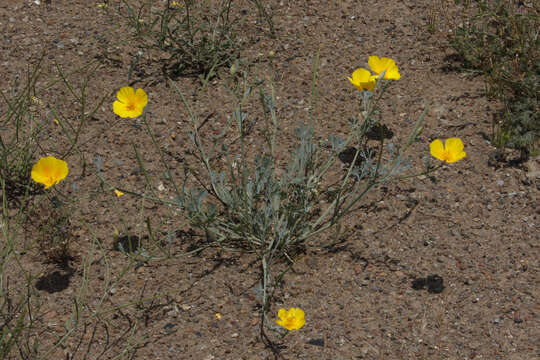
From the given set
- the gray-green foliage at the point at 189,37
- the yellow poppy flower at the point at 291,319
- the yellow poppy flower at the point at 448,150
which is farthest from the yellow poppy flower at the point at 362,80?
the yellow poppy flower at the point at 291,319

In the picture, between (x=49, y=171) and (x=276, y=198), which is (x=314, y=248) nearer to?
(x=276, y=198)

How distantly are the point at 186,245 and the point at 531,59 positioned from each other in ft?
5.37

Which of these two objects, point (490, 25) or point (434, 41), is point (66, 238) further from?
point (490, 25)

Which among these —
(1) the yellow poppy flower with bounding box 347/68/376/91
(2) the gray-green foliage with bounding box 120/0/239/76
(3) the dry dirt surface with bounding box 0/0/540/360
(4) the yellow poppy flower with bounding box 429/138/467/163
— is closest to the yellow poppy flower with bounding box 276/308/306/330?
(3) the dry dirt surface with bounding box 0/0/540/360

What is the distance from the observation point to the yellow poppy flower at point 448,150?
1.84 meters

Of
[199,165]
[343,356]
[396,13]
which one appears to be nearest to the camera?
[343,356]

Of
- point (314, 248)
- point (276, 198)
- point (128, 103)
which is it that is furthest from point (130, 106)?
point (314, 248)

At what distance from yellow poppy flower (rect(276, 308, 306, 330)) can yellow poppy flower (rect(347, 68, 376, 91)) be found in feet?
2.64

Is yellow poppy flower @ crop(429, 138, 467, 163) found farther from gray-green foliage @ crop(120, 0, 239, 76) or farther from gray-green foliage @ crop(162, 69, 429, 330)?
gray-green foliage @ crop(120, 0, 239, 76)

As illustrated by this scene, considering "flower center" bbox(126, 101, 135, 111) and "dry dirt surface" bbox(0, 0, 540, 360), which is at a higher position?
"flower center" bbox(126, 101, 135, 111)

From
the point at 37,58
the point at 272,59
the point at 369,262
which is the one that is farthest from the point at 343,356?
the point at 37,58

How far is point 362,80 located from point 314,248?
24.5 inches

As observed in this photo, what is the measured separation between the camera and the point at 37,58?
103 inches

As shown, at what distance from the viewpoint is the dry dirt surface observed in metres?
1.75
